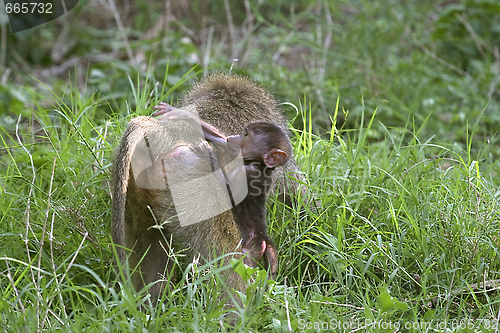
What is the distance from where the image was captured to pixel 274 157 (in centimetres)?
240

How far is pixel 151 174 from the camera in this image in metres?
2.25

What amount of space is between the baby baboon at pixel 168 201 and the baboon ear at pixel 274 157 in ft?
0.61

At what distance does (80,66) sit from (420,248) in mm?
5607

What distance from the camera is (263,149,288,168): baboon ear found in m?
2.38

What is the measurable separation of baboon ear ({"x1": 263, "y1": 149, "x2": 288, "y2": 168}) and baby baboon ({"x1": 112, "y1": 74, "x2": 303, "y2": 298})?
18 centimetres

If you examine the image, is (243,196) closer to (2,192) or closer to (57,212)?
(57,212)
